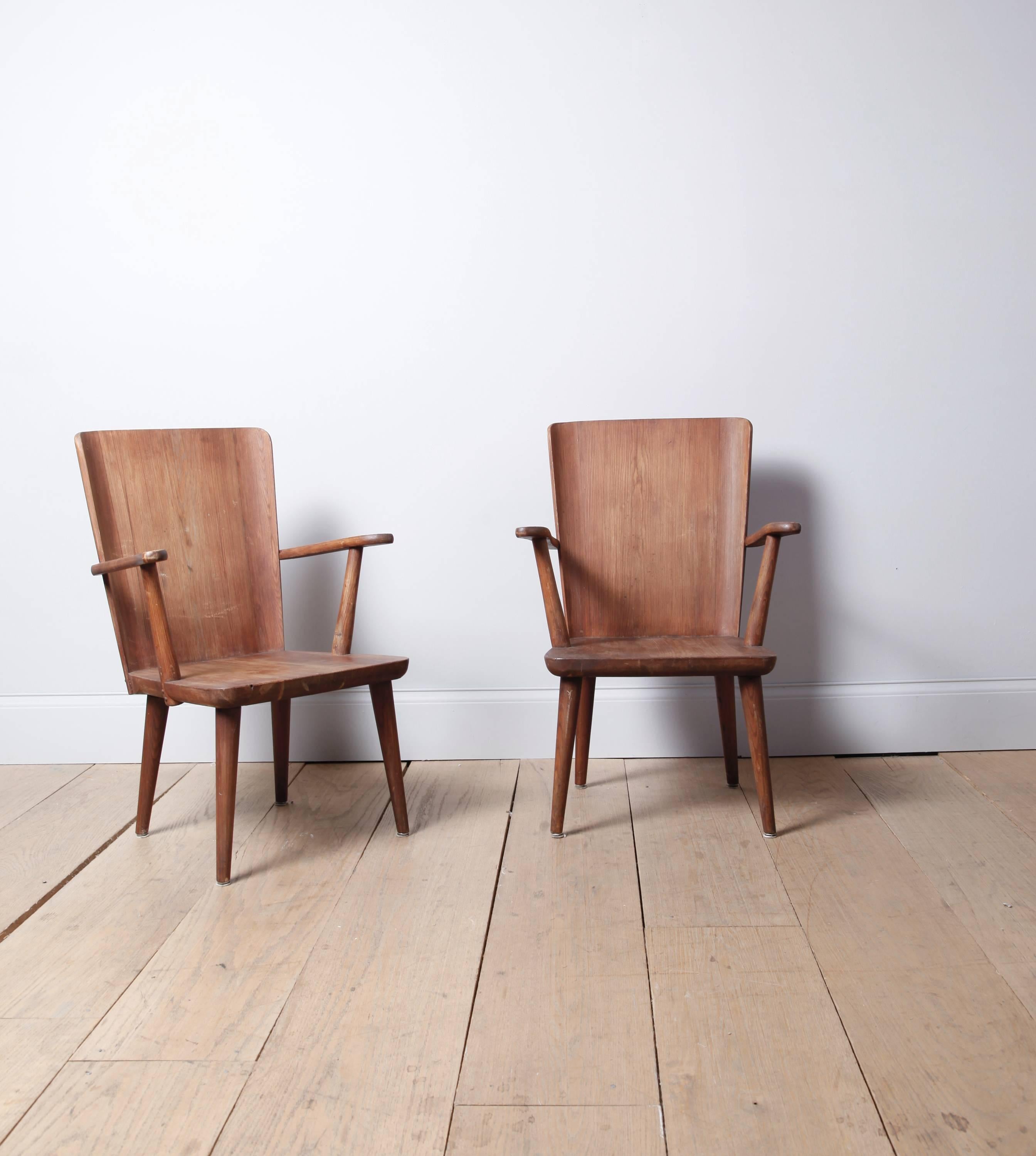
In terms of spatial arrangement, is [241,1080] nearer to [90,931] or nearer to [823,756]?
[90,931]

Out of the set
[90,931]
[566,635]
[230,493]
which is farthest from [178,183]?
[90,931]

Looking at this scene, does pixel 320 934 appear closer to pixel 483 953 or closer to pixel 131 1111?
pixel 483 953

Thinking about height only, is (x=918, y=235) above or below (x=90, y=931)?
above

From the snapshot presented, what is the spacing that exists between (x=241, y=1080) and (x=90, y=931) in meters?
0.53

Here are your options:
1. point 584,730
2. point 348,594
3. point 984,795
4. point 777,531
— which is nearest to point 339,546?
point 348,594

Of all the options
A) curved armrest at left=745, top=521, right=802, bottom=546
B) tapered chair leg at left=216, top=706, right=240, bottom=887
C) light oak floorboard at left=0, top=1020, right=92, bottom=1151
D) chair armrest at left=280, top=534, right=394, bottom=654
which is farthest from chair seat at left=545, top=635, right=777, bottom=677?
light oak floorboard at left=0, top=1020, right=92, bottom=1151

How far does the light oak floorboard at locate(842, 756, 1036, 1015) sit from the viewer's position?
4.28 feet

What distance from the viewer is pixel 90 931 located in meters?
1.42

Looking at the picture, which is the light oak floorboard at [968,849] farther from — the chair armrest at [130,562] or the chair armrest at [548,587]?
the chair armrest at [130,562]

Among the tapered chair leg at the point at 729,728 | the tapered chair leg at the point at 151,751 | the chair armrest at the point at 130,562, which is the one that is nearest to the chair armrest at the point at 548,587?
the tapered chair leg at the point at 729,728

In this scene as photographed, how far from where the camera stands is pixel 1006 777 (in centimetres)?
205

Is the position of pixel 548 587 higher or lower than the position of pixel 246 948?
higher

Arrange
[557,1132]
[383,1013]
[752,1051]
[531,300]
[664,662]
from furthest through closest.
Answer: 1. [531,300]
2. [664,662]
3. [383,1013]
4. [752,1051]
5. [557,1132]

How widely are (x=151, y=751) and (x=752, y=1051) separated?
1285 mm
